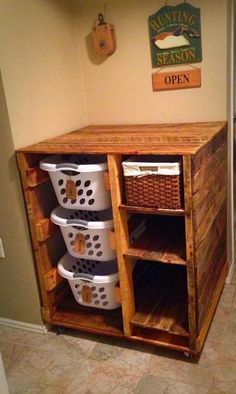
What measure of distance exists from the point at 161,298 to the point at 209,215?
0.57 m

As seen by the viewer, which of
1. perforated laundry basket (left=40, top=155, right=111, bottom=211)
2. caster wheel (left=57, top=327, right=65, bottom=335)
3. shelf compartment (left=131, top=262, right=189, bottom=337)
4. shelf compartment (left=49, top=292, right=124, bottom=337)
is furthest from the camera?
caster wheel (left=57, top=327, right=65, bottom=335)

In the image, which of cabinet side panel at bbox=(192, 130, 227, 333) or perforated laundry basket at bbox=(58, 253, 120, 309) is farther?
perforated laundry basket at bbox=(58, 253, 120, 309)

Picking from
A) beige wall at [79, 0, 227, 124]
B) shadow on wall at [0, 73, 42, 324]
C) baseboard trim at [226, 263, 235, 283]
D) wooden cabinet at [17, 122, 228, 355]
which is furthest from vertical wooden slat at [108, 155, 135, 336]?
baseboard trim at [226, 263, 235, 283]

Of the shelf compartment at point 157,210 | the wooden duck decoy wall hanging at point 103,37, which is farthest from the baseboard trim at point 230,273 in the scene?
the wooden duck decoy wall hanging at point 103,37

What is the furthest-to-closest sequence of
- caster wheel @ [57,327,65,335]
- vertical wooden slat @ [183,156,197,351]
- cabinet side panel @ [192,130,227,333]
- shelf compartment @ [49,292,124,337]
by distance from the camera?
caster wheel @ [57,327,65,335] < shelf compartment @ [49,292,124,337] < cabinet side panel @ [192,130,227,333] < vertical wooden slat @ [183,156,197,351]

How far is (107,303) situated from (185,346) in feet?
1.51

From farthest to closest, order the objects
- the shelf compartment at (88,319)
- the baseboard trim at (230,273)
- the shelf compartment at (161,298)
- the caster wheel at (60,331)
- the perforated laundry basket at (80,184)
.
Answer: the baseboard trim at (230,273), the caster wheel at (60,331), the shelf compartment at (88,319), the shelf compartment at (161,298), the perforated laundry basket at (80,184)

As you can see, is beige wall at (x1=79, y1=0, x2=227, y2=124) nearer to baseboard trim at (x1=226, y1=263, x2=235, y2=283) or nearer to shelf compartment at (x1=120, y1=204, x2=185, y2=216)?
shelf compartment at (x1=120, y1=204, x2=185, y2=216)

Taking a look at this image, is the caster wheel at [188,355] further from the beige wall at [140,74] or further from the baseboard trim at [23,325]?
the beige wall at [140,74]

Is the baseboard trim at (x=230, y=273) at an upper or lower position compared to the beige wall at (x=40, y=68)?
lower

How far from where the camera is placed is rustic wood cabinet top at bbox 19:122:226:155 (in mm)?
1527

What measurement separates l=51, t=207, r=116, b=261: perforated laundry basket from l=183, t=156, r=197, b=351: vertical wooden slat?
1.29ft

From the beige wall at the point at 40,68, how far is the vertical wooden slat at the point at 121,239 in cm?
55

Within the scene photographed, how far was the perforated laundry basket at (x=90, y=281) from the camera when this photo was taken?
1877mm
